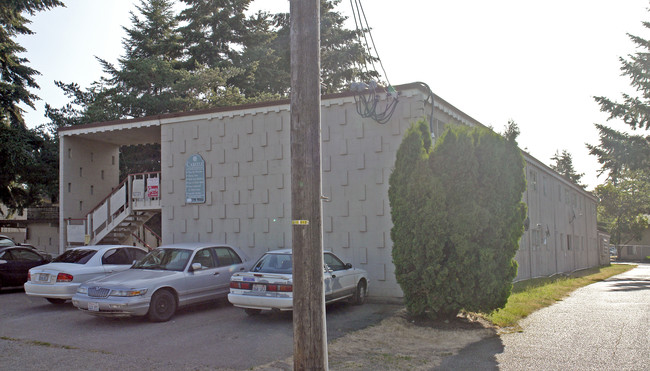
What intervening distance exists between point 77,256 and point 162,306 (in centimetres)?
371

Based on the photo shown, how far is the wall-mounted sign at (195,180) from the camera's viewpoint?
643 inches

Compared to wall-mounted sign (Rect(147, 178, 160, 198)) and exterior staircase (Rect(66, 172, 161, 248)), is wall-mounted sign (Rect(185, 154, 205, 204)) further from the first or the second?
exterior staircase (Rect(66, 172, 161, 248))

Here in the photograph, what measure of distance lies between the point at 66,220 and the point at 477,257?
14.8 metres

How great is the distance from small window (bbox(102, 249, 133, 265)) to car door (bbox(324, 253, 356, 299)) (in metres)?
5.25

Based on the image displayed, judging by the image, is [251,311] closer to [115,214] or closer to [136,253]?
[136,253]

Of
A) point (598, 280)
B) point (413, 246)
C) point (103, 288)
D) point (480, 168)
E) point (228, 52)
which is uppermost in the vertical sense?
point (228, 52)

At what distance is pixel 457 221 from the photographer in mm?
9938

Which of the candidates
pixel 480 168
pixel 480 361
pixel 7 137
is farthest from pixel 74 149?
pixel 480 361

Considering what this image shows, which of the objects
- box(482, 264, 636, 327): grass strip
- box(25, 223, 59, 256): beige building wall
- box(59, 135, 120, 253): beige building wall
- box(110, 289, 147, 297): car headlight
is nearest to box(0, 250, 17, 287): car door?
box(59, 135, 120, 253): beige building wall

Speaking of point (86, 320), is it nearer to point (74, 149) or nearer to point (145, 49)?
point (74, 149)

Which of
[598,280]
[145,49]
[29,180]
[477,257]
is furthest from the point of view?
[145,49]

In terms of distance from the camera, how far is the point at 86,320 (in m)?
10.9

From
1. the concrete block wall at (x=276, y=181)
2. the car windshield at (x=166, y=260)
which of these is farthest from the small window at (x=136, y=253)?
the concrete block wall at (x=276, y=181)

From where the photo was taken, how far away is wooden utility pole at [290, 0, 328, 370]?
18.0 feet
